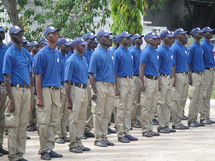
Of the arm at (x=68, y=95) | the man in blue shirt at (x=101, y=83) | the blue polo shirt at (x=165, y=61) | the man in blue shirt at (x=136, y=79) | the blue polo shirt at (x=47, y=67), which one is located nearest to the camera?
the blue polo shirt at (x=47, y=67)

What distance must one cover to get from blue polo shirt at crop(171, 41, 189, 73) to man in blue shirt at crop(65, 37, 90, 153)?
3.71 metres

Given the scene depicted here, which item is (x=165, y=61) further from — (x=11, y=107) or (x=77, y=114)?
(x=11, y=107)

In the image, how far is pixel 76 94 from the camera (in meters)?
8.91

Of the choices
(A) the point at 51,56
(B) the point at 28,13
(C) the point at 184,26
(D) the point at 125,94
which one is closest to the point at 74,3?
(B) the point at 28,13

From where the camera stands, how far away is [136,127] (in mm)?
12680

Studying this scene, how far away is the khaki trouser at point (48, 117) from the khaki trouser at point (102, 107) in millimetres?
1344

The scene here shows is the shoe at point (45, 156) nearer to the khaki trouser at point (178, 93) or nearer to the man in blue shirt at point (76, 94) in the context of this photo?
the man in blue shirt at point (76, 94)

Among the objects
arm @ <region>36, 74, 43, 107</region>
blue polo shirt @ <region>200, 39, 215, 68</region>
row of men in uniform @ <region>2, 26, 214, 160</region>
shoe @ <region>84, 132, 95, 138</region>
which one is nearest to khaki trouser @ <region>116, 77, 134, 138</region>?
row of men in uniform @ <region>2, 26, 214, 160</region>

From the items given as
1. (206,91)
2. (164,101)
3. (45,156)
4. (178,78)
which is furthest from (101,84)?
(206,91)

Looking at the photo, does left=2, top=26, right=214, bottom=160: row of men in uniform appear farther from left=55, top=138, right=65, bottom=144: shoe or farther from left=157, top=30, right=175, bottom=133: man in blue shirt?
left=55, top=138, right=65, bottom=144: shoe

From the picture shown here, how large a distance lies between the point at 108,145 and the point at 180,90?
3.20 metres

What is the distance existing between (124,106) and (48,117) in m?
2.55

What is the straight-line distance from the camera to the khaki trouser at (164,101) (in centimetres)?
1140

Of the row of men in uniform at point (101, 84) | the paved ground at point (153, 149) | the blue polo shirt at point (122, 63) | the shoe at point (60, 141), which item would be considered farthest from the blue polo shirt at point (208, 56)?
the shoe at point (60, 141)
